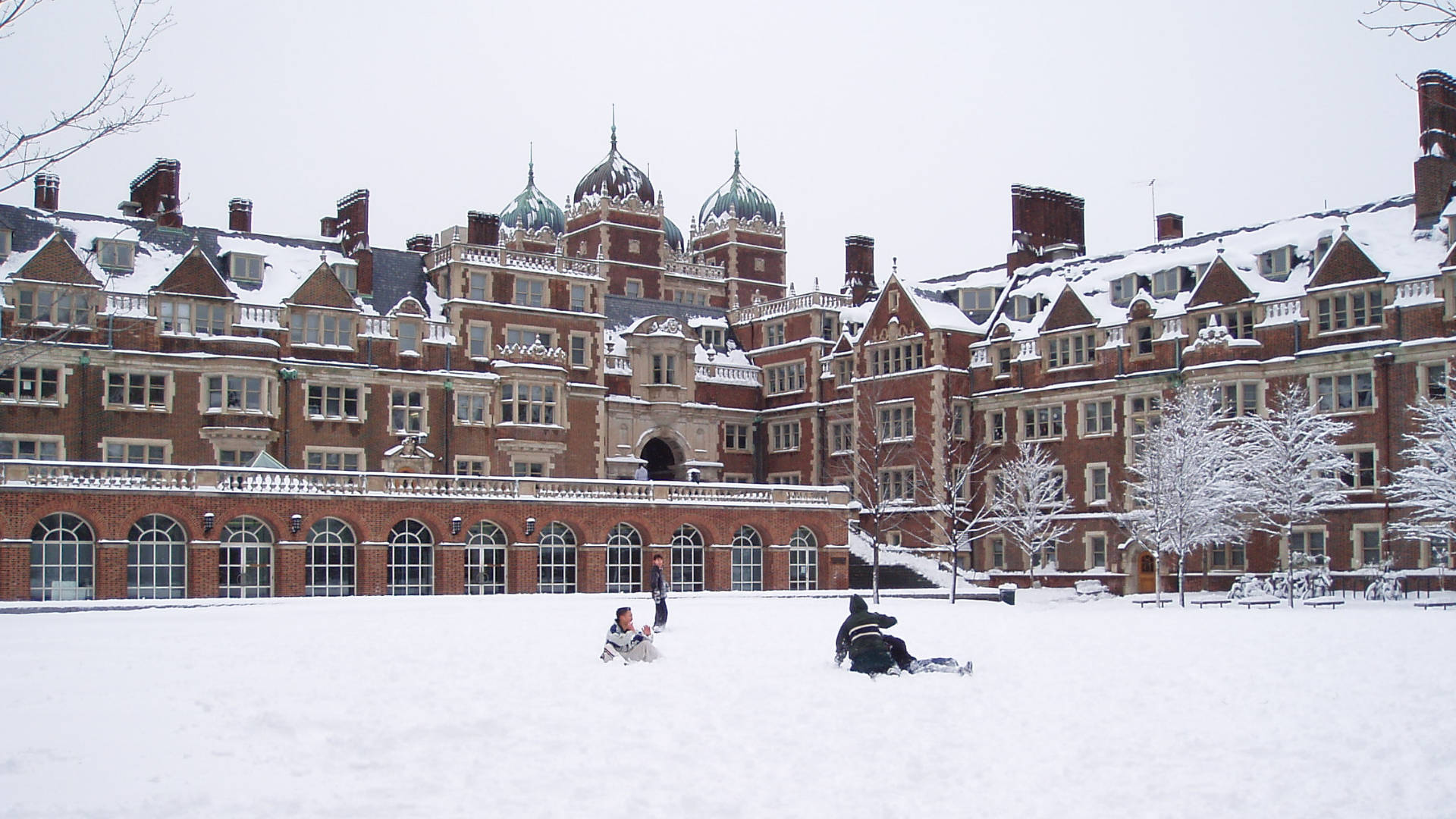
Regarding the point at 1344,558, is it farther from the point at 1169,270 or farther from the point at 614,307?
the point at 614,307

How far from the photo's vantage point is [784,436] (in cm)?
7131

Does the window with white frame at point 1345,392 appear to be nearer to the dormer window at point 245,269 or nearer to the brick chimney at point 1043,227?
the brick chimney at point 1043,227

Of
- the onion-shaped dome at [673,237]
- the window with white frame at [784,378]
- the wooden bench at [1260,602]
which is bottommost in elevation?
the wooden bench at [1260,602]

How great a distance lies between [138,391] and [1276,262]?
3837 centimetres

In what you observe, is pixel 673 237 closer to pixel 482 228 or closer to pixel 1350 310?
pixel 482 228

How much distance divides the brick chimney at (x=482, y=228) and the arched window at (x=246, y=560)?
17874 millimetres

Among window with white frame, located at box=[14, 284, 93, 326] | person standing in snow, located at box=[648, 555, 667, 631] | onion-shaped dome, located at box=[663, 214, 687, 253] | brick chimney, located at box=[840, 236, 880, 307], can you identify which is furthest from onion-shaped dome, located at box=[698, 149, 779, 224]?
person standing in snow, located at box=[648, 555, 667, 631]

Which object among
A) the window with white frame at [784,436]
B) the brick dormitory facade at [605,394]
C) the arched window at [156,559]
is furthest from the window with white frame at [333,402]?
the window with white frame at [784,436]

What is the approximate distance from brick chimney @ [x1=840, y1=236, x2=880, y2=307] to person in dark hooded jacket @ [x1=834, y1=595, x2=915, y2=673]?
5064 cm

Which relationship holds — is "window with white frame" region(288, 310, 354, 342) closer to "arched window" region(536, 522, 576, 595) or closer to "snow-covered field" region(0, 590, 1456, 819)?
"arched window" region(536, 522, 576, 595)

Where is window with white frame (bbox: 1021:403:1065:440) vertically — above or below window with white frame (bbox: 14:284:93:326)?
below

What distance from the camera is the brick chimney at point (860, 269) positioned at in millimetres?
73062

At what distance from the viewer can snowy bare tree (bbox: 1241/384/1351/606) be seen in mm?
47969

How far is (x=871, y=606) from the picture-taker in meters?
44.1
